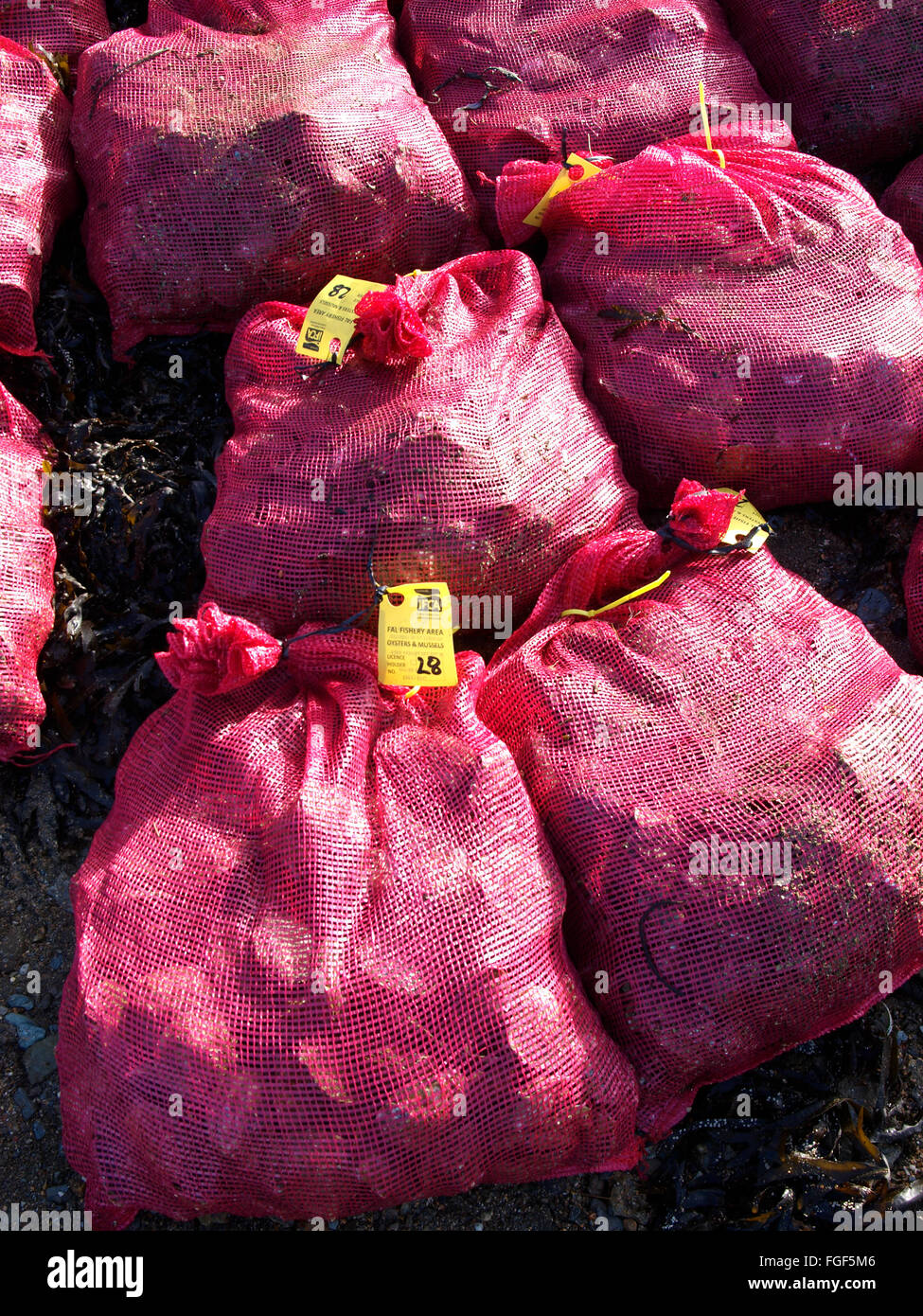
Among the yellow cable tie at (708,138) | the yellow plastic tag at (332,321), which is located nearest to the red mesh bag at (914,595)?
the yellow cable tie at (708,138)

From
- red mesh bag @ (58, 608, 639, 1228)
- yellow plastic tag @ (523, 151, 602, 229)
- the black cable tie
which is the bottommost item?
red mesh bag @ (58, 608, 639, 1228)

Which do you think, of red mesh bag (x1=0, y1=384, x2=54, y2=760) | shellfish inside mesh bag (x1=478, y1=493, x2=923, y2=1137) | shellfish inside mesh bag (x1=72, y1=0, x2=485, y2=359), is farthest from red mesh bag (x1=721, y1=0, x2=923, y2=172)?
red mesh bag (x1=0, y1=384, x2=54, y2=760)

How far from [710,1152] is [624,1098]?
26cm

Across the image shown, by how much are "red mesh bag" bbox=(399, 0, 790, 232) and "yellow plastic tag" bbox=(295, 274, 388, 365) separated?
1.96 feet

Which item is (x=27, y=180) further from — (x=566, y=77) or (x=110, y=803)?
(x=110, y=803)

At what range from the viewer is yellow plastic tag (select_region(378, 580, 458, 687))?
73.6 inches

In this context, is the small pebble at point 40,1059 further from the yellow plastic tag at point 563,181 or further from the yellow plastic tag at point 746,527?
the yellow plastic tag at point 563,181

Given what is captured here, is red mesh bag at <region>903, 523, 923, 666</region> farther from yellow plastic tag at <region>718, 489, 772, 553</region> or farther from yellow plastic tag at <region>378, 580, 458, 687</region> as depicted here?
yellow plastic tag at <region>378, 580, 458, 687</region>

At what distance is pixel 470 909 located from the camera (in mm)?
1670

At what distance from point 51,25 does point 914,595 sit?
7.94ft

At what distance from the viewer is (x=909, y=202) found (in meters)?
2.59

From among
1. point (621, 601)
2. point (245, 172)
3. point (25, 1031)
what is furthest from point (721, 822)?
point (245, 172)

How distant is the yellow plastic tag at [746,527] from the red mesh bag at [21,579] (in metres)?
1.35
